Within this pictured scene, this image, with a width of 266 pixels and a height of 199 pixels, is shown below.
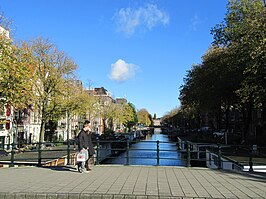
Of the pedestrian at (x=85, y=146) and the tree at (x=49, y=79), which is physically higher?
the tree at (x=49, y=79)

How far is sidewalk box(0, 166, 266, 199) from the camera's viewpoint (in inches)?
311

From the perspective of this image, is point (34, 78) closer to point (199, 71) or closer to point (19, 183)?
point (199, 71)

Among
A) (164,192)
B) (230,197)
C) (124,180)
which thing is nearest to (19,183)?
(124,180)

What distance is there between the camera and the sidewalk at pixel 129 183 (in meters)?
7.90

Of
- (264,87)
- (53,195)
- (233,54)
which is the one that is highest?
(233,54)

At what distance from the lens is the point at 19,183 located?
9469 millimetres

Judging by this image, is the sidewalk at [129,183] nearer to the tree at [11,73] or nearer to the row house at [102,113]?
the tree at [11,73]

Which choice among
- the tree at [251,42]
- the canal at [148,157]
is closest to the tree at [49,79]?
the canal at [148,157]

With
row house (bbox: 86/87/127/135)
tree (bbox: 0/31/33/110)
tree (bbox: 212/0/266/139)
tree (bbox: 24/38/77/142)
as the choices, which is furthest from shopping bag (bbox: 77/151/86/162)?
row house (bbox: 86/87/127/135)

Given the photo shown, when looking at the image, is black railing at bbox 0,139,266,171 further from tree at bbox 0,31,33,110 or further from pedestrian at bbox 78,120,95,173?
tree at bbox 0,31,33,110

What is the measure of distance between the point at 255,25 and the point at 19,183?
20.3 meters

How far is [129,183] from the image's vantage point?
933 centimetres

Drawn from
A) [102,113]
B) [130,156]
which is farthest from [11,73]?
[102,113]

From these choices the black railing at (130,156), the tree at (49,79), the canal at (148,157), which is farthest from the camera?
the tree at (49,79)
